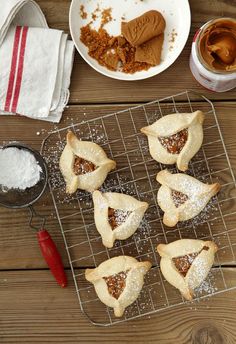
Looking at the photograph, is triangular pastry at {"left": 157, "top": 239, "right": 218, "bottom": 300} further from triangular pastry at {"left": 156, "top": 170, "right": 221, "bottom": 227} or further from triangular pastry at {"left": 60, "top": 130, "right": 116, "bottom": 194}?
triangular pastry at {"left": 60, "top": 130, "right": 116, "bottom": 194}

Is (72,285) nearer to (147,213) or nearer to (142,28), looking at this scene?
(147,213)

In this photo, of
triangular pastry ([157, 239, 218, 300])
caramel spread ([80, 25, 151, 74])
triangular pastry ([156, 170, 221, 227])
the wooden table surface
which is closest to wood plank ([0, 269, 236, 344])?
the wooden table surface

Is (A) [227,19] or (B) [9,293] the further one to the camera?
(B) [9,293]

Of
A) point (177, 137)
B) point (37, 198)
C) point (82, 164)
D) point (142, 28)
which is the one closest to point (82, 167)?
point (82, 164)

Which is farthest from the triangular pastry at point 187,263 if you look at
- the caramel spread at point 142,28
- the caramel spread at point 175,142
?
the caramel spread at point 142,28

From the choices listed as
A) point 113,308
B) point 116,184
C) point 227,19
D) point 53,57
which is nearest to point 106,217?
point 116,184

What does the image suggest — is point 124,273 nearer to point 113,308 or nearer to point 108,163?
point 113,308

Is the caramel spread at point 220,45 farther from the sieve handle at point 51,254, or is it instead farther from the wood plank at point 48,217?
the sieve handle at point 51,254
